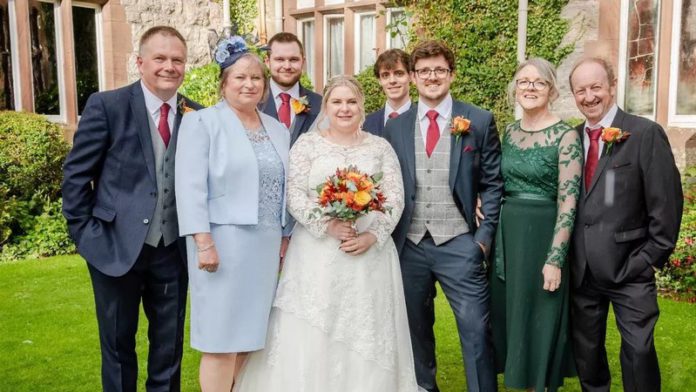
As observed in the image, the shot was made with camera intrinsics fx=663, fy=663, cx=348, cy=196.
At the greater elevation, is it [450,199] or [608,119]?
[608,119]

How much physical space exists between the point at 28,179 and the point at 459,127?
25.2 ft

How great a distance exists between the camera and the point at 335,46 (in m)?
14.9

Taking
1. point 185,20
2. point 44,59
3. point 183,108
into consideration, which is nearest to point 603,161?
point 183,108

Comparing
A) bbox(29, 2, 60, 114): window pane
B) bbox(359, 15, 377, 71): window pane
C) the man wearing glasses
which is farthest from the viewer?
bbox(359, 15, 377, 71): window pane

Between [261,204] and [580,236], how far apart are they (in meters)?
1.87

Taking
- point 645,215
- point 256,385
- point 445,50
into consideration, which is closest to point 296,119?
point 445,50

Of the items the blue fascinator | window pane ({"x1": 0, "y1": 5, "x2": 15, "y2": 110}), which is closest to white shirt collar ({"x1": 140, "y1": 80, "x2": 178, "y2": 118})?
the blue fascinator

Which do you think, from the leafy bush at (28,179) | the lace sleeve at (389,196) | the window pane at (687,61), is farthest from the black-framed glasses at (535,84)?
the leafy bush at (28,179)

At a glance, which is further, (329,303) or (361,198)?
(329,303)

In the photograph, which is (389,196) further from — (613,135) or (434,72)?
(613,135)

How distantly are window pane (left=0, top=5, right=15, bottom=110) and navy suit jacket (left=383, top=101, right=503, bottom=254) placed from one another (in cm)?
878

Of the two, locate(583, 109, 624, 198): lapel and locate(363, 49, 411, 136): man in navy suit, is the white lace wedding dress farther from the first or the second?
locate(363, 49, 411, 136): man in navy suit

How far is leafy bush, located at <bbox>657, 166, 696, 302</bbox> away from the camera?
7.34 metres

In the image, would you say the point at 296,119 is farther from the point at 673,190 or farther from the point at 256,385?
the point at 673,190
